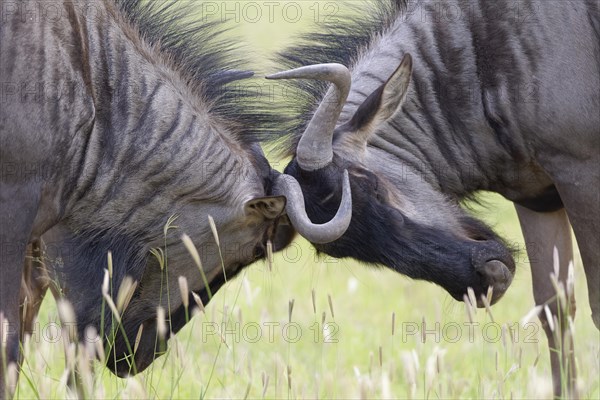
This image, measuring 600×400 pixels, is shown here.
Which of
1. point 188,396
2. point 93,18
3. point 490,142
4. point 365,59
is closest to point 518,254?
point 490,142

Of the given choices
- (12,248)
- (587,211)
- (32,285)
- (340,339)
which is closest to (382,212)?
(587,211)

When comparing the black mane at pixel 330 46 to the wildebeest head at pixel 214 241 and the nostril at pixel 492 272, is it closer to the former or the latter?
the wildebeest head at pixel 214 241

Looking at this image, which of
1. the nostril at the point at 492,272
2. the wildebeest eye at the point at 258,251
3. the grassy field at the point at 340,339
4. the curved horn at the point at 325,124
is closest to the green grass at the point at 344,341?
the grassy field at the point at 340,339

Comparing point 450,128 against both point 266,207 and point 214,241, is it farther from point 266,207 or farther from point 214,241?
point 214,241

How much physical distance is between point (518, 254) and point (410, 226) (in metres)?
0.69

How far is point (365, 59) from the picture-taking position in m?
5.53

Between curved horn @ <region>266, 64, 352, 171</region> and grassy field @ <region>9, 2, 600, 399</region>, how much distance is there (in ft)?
2.00

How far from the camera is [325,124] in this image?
15.6 feet

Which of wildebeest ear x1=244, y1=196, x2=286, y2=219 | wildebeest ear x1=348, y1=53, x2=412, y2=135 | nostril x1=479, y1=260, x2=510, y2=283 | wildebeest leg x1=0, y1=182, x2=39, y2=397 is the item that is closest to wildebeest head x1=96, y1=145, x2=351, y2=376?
wildebeest ear x1=244, y1=196, x2=286, y2=219

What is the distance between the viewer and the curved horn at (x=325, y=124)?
4598mm

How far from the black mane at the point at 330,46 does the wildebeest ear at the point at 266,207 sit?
2.29 feet

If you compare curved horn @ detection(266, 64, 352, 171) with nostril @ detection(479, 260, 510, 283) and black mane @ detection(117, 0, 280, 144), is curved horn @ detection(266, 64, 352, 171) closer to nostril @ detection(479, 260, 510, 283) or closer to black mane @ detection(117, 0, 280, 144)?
black mane @ detection(117, 0, 280, 144)

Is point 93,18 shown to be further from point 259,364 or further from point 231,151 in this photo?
point 259,364

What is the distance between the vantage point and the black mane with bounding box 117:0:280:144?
16.4 feet
